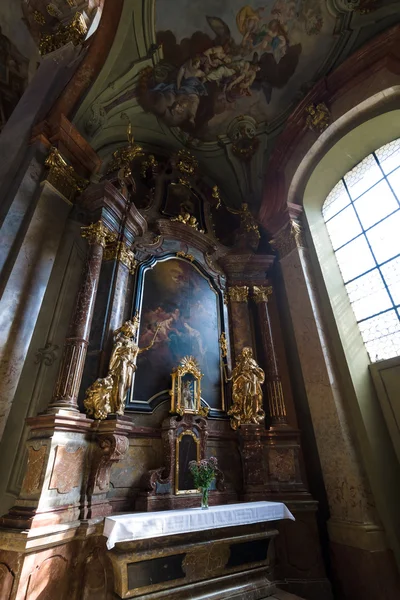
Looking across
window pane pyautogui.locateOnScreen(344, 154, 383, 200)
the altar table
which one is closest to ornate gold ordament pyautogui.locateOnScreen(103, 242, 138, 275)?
the altar table

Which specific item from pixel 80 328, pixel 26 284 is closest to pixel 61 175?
pixel 26 284

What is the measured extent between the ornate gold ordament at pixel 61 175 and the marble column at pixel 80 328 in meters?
0.74

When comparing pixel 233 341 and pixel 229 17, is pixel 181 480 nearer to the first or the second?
pixel 233 341

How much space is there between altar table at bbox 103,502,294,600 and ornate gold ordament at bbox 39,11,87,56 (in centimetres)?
750

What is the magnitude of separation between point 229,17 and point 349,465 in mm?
8554

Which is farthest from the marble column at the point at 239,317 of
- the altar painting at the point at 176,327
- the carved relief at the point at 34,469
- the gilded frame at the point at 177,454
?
the carved relief at the point at 34,469

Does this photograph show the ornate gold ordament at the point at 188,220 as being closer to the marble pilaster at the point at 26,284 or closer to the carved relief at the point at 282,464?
the marble pilaster at the point at 26,284

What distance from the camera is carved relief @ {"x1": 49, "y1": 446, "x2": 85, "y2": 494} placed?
314cm

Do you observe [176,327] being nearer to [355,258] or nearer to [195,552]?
[195,552]

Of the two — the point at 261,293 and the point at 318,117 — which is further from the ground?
the point at 318,117

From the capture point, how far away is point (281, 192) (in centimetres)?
673

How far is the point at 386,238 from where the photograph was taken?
512 centimetres

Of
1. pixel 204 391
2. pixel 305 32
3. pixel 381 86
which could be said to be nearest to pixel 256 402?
pixel 204 391

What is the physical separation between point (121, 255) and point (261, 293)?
2.83 metres
